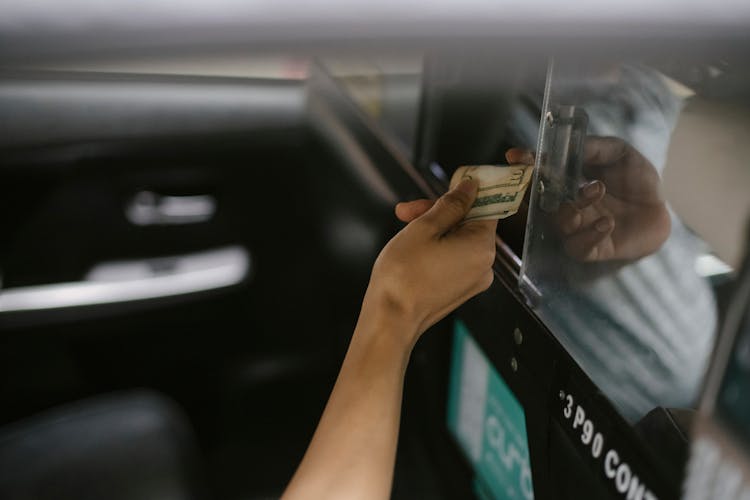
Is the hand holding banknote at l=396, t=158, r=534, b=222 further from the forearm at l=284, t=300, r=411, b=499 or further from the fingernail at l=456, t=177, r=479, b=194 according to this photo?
the forearm at l=284, t=300, r=411, b=499

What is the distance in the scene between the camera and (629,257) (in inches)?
26.1

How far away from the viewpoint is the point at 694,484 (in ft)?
1.94

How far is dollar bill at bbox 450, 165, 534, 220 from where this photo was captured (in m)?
0.77

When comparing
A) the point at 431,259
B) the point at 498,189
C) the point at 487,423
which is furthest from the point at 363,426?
the point at 487,423

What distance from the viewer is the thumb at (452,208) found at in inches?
32.4

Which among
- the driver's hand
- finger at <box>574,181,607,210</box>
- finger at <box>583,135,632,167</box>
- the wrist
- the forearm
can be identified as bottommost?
the forearm

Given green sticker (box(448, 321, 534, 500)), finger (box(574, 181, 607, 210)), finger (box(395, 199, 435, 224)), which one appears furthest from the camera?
green sticker (box(448, 321, 534, 500))

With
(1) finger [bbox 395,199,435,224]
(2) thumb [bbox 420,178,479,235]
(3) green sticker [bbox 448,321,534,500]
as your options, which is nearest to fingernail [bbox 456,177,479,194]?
(2) thumb [bbox 420,178,479,235]

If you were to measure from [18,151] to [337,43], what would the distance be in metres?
1.67

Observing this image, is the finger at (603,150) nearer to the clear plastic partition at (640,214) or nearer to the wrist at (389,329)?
the clear plastic partition at (640,214)

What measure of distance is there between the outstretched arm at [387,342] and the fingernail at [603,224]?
18 centimetres

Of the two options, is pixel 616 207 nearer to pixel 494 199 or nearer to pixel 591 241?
pixel 591 241

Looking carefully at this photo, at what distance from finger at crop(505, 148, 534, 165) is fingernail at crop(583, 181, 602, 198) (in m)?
0.11

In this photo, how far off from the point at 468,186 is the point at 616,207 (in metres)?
0.21
